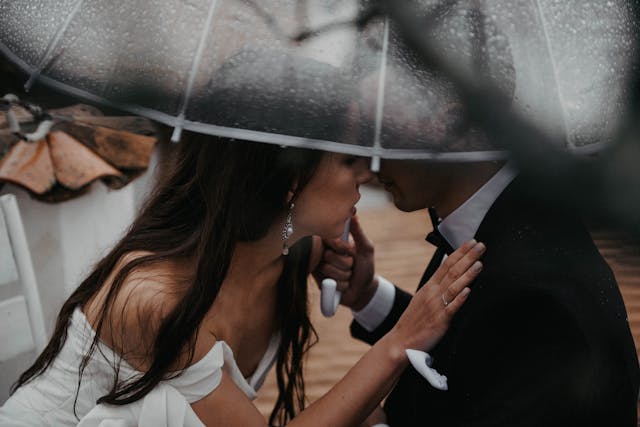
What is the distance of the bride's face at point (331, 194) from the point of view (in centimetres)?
166

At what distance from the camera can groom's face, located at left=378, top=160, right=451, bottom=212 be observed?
68.4 inches

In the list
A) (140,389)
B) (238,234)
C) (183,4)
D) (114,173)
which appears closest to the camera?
(183,4)

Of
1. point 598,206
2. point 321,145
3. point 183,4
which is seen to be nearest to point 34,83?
point 183,4

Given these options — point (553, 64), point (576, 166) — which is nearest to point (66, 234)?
point (553, 64)

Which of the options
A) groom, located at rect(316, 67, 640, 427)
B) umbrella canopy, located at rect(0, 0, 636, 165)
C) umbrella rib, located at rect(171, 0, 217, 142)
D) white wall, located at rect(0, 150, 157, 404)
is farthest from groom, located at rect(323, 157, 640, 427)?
white wall, located at rect(0, 150, 157, 404)

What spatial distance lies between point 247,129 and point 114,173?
1.72 metres

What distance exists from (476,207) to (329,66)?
0.61 m

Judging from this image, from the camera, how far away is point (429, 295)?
1.54 metres

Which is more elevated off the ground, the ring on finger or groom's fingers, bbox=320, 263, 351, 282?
the ring on finger

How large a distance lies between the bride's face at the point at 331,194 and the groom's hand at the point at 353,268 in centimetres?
44

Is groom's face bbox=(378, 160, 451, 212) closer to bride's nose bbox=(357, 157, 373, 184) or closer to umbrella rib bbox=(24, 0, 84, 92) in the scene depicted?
bride's nose bbox=(357, 157, 373, 184)

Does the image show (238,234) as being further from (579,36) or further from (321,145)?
(579,36)

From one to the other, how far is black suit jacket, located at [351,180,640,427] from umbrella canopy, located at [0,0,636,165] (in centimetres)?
28

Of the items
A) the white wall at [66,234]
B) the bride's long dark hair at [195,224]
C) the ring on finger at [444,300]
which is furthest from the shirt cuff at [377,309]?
the white wall at [66,234]
